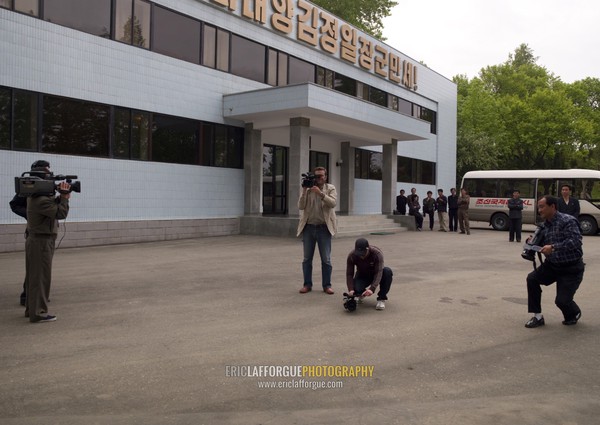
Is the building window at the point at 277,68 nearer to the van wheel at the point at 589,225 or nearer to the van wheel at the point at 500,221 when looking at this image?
the van wheel at the point at 500,221

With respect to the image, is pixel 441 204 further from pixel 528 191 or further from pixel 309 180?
pixel 309 180

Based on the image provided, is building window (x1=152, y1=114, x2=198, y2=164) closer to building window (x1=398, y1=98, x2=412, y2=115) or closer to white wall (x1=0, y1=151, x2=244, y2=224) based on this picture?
white wall (x1=0, y1=151, x2=244, y2=224)

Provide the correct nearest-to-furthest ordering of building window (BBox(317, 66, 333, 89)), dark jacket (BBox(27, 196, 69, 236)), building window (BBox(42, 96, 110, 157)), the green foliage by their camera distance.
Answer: dark jacket (BBox(27, 196, 69, 236))
building window (BBox(42, 96, 110, 157))
building window (BBox(317, 66, 333, 89))
the green foliage

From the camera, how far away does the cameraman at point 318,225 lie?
297 inches

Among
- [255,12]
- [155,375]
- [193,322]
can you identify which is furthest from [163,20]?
[155,375]

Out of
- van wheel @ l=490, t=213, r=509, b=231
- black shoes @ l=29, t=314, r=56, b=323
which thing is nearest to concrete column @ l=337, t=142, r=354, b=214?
van wheel @ l=490, t=213, r=509, b=231

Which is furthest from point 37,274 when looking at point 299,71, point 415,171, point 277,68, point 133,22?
point 415,171

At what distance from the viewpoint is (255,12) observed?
715 inches

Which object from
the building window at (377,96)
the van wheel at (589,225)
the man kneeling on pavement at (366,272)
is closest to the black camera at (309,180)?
the man kneeling on pavement at (366,272)

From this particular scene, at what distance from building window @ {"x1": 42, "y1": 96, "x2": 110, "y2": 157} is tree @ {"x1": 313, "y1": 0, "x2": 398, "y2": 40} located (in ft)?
81.8

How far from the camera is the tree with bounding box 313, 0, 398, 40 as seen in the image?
34.5 m

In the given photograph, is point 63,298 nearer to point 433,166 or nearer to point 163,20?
point 163,20

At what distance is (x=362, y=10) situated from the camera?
36.2 m

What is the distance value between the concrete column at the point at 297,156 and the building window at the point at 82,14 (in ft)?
21.5
